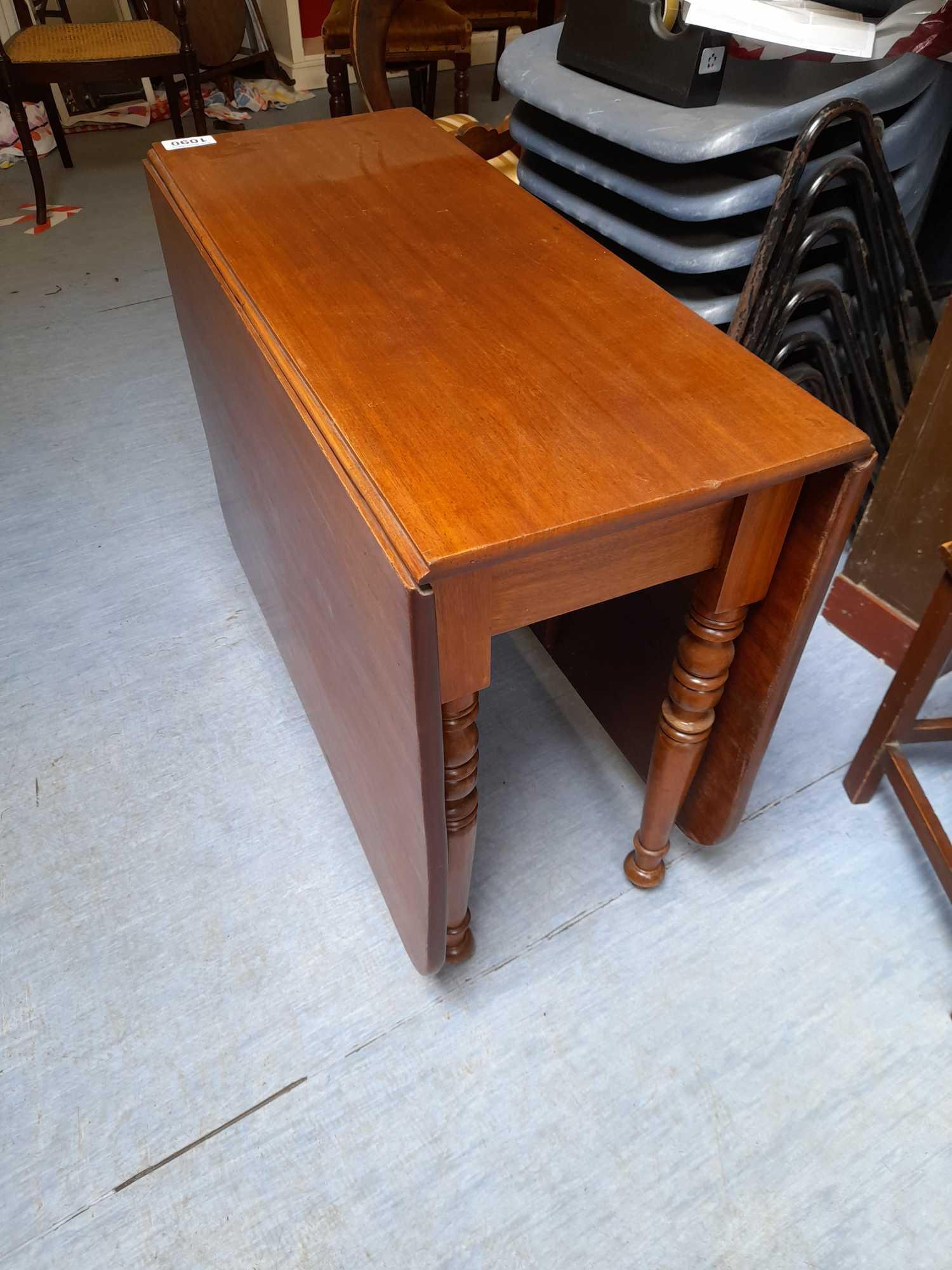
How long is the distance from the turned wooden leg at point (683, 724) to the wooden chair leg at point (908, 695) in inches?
12.0

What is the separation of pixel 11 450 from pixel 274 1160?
160cm

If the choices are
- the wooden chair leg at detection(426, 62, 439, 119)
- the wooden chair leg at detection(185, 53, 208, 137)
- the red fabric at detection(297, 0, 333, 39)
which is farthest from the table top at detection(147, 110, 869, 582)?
the red fabric at detection(297, 0, 333, 39)

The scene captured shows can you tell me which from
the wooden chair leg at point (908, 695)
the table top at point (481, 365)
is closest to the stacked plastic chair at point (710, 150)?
the table top at point (481, 365)

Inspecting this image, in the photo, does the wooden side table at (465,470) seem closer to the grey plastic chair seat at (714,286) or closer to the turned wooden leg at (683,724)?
the turned wooden leg at (683,724)

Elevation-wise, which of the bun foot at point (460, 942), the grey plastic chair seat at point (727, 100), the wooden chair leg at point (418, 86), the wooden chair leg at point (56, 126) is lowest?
the bun foot at point (460, 942)

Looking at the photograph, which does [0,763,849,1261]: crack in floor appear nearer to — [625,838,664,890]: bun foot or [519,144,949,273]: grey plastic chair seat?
[625,838,664,890]: bun foot

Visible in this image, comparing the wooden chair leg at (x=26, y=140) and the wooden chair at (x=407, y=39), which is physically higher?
the wooden chair at (x=407, y=39)

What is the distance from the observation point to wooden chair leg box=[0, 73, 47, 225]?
260cm

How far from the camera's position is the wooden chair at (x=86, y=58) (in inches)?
101

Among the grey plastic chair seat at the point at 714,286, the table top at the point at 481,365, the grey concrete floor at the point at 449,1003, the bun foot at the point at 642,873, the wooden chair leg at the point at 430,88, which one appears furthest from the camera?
the wooden chair leg at the point at 430,88

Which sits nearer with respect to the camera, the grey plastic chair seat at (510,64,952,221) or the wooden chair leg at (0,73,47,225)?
the grey plastic chair seat at (510,64,952,221)

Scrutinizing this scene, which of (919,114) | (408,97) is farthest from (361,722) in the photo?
(408,97)

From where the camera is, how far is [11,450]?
6.32 ft

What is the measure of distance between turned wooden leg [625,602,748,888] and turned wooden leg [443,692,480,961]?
0.72ft
